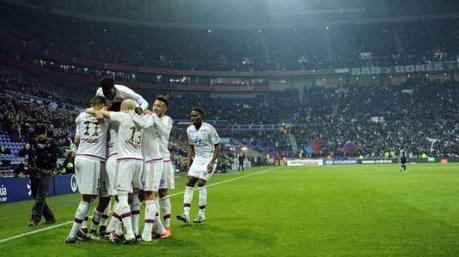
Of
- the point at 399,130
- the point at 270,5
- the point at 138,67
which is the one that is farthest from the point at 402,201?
the point at 270,5

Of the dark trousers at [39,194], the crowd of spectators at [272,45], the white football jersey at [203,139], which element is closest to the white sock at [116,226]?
the dark trousers at [39,194]

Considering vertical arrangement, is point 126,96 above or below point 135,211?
above

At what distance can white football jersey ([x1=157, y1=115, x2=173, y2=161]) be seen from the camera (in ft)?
30.7

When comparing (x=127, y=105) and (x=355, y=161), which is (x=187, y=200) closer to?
(x=127, y=105)

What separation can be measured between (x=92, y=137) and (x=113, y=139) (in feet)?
1.22

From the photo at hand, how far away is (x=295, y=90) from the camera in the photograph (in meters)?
89.6

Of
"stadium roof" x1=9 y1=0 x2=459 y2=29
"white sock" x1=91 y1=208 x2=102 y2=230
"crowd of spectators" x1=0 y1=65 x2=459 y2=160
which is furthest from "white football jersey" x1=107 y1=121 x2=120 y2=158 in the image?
"stadium roof" x1=9 y1=0 x2=459 y2=29

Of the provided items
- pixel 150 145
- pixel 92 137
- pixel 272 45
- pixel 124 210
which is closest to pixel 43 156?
pixel 92 137

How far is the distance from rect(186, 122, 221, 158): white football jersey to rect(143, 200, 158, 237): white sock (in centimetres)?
349

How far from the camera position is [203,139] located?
41.0 feet

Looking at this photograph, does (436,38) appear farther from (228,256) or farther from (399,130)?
(228,256)

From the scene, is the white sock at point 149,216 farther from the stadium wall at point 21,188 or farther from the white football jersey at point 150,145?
the stadium wall at point 21,188

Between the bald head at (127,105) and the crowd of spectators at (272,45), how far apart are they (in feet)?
220

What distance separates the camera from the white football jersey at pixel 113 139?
29.5 ft
